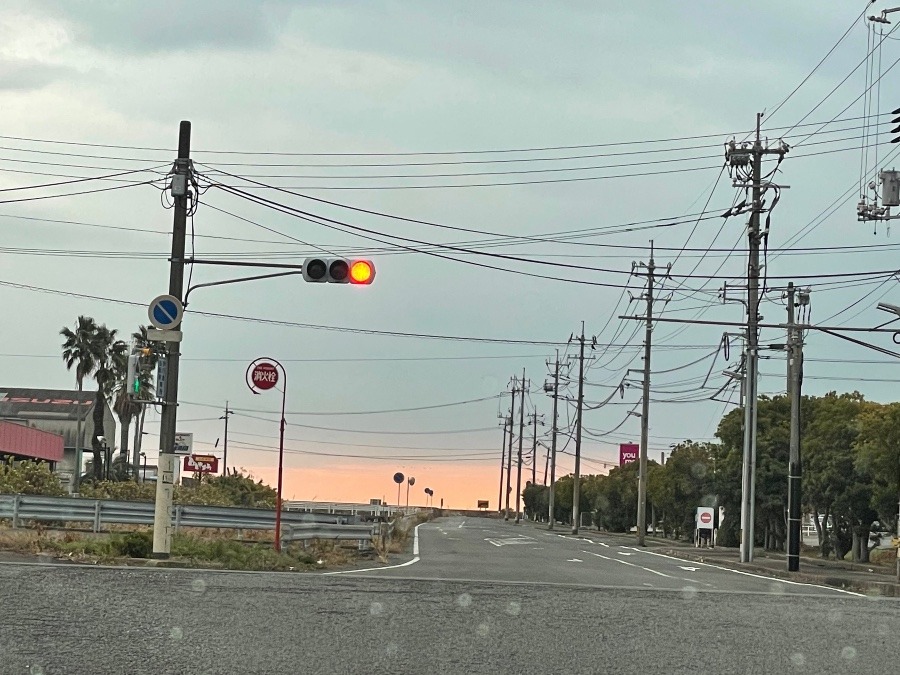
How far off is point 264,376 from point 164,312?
2.55 metres

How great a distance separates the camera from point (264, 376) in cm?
2588

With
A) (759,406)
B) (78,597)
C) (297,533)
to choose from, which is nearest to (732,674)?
(78,597)

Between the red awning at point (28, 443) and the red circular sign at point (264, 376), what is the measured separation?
47.5m

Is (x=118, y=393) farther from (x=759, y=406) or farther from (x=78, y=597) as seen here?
(x=78, y=597)

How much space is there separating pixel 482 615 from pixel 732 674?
4.08 meters

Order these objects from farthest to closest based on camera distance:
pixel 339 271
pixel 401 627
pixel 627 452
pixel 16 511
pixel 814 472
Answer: pixel 627 452, pixel 814 472, pixel 16 511, pixel 339 271, pixel 401 627

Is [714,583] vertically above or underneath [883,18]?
underneath

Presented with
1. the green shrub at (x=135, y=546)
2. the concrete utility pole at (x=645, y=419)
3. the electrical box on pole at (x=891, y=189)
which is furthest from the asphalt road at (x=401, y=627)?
the concrete utility pole at (x=645, y=419)

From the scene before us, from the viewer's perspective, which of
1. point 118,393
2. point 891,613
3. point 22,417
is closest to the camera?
point 891,613

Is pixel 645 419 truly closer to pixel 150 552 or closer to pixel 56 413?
pixel 150 552

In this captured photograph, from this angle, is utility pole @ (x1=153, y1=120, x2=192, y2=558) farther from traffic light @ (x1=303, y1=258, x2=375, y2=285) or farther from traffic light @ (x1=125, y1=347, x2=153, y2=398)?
traffic light @ (x1=303, y1=258, x2=375, y2=285)

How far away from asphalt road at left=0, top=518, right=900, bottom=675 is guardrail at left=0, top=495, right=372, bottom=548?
605 inches

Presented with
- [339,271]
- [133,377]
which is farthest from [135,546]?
[339,271]

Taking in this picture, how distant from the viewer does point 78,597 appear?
14.1 meters
